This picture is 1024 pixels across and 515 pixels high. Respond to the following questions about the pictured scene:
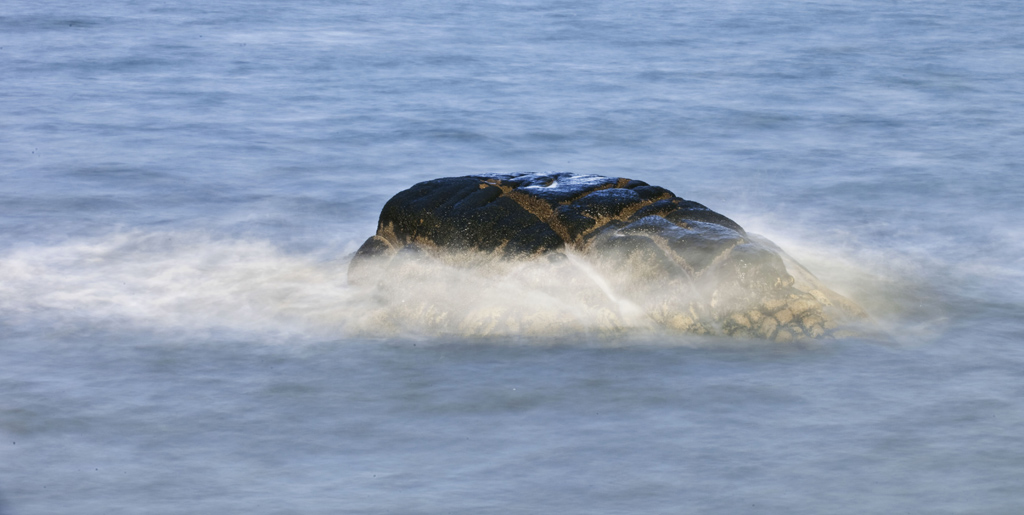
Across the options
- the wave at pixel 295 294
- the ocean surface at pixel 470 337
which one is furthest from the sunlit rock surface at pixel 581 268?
the ocean surface at pixel 470 337

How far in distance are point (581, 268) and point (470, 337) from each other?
2.98 ft

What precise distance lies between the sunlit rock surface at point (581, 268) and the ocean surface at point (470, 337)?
0.20m

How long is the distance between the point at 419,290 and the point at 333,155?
659 cm

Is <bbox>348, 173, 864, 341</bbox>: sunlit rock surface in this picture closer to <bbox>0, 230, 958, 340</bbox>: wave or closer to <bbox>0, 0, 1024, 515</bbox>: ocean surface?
<bbox>0, 230, 958, 340</bbox>: wave

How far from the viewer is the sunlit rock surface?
8180mm

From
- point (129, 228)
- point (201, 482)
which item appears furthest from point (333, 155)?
point (201, 482)

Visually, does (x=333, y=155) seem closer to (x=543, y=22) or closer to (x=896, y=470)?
(x=896, y=470)

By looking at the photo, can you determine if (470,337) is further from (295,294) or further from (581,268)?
(295,294)

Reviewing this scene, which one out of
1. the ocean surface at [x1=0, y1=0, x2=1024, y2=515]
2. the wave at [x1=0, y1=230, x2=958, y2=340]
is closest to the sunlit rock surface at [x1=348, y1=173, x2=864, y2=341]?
the wave at [x1=0, y1=230, x2=958, y2=340]

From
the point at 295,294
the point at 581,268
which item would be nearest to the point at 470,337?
the point at 581,268

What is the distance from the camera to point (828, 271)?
32.2 ft

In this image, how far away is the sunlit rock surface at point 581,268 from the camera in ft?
26.8

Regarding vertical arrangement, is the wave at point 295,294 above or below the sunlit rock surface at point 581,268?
below

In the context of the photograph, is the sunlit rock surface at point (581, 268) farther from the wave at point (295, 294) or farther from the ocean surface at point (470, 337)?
the ocean surface at point (470, 337)
